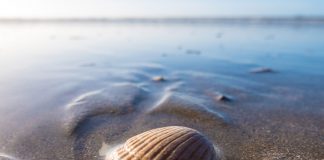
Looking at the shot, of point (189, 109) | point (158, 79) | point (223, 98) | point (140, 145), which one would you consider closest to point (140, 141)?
point (140, 145)

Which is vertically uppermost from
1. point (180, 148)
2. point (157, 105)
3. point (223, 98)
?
point (180, 148)

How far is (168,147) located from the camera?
233 centimetres

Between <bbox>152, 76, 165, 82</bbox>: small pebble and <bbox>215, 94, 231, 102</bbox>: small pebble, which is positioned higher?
<bbox>152, 76, 165, 82</bbox>: small pebble

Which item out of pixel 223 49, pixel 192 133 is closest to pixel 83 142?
pixel 192 133

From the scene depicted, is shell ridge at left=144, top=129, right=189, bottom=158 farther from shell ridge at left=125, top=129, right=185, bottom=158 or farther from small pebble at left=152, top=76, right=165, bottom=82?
small pebble at left=152, top=76, right=165, bottom=82

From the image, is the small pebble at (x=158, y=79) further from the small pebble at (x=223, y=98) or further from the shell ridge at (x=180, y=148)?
the shell ridge at (x=180, y=148)

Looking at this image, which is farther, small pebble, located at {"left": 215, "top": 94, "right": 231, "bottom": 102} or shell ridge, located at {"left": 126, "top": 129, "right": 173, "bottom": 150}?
small pebble, located at {"left": 215, "top": 94, "right": 231, "bottom": 102}

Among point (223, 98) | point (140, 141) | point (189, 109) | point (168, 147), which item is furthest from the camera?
point (223, 98)

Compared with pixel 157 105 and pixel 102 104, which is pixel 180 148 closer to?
pixel 157 105

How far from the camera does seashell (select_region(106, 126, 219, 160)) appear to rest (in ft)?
7.54

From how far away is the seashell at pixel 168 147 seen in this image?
7.54 ft

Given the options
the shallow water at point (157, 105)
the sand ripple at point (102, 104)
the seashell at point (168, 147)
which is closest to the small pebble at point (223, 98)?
the shallow water at point (157, 105)

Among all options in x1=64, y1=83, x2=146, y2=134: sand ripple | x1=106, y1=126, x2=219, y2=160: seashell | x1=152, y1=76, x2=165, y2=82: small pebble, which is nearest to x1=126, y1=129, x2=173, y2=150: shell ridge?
x1=106, y1=126, x2=219, y2=160: seashell

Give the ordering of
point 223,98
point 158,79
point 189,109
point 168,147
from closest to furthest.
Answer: point 168,147
point 189,109
point 223,98
point 158,79
